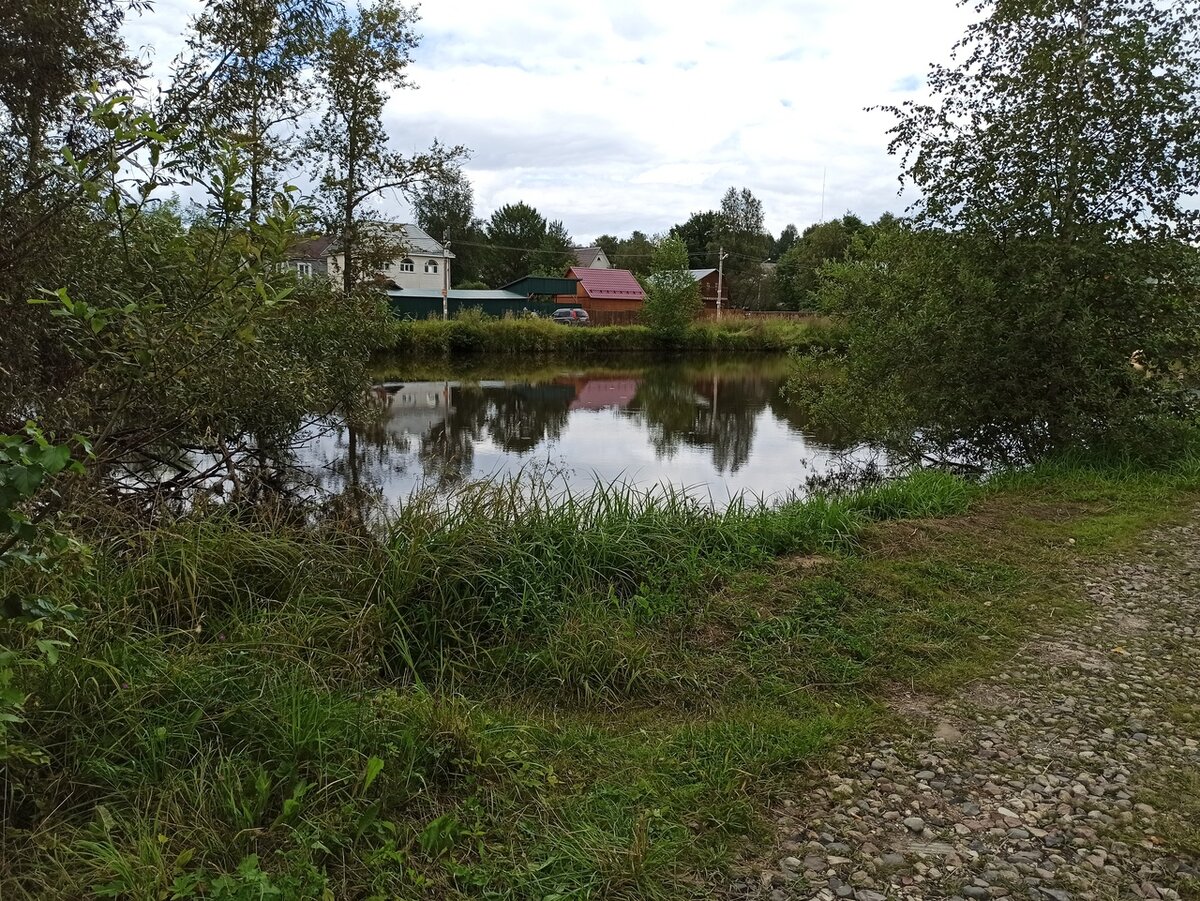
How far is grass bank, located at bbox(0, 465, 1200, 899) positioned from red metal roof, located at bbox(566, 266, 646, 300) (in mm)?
51133

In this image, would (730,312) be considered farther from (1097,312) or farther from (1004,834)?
(1004,834)

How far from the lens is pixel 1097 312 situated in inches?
334

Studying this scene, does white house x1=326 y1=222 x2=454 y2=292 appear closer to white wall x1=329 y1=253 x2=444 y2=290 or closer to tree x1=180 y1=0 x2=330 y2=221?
white wall x1=329 y1=253 x2=444 y2=290

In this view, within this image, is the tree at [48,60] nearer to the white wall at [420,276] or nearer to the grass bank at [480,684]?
the grass bank at [480,684]

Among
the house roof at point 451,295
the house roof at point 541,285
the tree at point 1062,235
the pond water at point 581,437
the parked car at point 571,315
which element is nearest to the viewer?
the tree at point 1062,235

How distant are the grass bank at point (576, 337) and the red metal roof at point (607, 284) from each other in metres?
13.0

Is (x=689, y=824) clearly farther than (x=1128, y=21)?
No

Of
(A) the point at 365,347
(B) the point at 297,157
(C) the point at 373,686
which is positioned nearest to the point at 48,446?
(C) the point at 373,686

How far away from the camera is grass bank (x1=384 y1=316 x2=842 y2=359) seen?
111 ft

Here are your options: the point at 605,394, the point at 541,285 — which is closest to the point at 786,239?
the point at 541,285

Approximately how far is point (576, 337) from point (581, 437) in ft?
71.4

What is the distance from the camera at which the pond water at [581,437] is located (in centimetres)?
1209

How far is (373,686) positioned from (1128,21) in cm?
984

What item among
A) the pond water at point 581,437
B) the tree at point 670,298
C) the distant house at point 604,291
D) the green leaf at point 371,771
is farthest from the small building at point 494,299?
the green leaf at point 371,771
